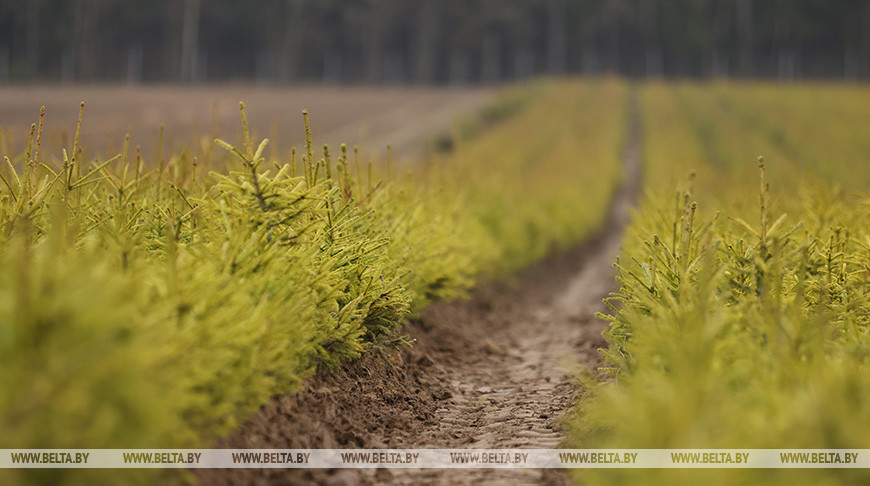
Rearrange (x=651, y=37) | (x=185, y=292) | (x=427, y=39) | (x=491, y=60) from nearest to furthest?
(x=185, y=292) < (x=427, y=39) < (x=491, y=60) < (x=651, y=37)

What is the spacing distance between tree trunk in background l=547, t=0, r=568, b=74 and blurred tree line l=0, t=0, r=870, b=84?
0.32ft

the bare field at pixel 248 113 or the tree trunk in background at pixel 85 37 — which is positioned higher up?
the tree trunk in background at pixel 85 37

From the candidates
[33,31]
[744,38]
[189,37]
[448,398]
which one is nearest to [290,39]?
[189,37]

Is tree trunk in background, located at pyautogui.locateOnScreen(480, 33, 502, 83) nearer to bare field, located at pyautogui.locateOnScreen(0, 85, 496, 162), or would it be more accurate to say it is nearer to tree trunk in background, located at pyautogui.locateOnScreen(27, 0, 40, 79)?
bare field, located at pyautogui.locateOnScreen(0, 85, 496, 162)

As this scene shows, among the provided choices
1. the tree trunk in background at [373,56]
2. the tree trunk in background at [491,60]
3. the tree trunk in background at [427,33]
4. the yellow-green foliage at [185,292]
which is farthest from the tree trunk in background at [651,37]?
the yellow-green foliage at [185,292]

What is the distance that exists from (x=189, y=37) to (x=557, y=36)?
33355 millimetres

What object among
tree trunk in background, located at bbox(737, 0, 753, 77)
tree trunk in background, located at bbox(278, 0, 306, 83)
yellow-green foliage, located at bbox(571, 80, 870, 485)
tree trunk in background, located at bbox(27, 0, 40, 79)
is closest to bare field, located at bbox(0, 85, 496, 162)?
tree trunk in background, located at bbox(278, 0, 306, 83)

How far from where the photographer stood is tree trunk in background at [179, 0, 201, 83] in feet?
198

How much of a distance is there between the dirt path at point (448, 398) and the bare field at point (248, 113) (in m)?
11.9

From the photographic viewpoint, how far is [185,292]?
303 centimetres

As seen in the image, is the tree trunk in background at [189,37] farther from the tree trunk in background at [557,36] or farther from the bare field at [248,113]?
the tree trunk in background at [557,36]

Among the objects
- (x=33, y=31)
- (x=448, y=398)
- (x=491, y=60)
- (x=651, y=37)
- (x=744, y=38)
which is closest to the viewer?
(x=448, y=398)

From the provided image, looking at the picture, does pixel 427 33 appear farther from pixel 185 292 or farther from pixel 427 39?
pixel 185 292

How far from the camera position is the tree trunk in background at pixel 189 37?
60.4m
